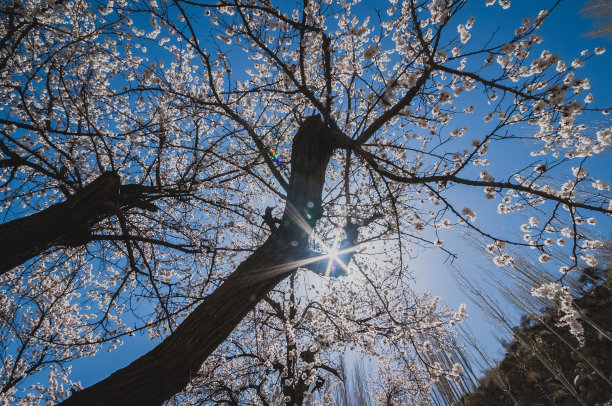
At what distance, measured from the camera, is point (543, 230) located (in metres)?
2.79

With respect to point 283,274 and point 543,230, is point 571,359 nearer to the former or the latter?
point 543,230

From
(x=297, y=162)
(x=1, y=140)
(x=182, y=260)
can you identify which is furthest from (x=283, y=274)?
(x=182, y=260)

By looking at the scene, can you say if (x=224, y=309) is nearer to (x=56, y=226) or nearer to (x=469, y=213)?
(x=56, y=226)

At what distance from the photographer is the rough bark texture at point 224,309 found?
1.42 meters

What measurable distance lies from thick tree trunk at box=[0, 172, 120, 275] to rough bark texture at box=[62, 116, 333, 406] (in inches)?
85.0

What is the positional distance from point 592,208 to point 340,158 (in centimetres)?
420

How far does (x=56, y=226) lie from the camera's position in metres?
2.87

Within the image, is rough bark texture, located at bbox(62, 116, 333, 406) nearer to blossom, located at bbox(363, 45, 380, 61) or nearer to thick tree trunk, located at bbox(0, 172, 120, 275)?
blossom, located at bbox(363, 45, 380, 61)

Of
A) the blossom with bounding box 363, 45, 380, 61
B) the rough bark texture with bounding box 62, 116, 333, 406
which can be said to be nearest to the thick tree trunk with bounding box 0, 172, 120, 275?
the rough bark texture with bounding box 62, 116, 333, 406

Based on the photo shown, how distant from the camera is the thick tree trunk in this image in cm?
258

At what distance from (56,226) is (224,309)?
2.51 meters

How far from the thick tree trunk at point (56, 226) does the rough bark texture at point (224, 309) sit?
2.16m

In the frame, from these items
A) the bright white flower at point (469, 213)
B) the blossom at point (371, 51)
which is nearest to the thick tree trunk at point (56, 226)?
the blossom at point (371, 51)

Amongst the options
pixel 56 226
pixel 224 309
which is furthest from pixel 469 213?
pixel 56 226
